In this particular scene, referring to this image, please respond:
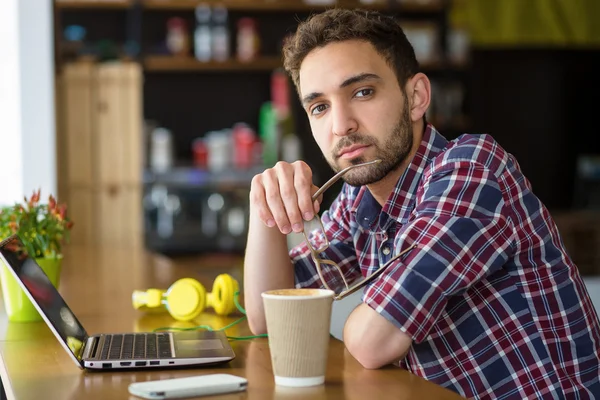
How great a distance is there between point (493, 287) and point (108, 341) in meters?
0.58

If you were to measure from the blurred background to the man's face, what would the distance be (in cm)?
299

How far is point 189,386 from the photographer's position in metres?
1.01

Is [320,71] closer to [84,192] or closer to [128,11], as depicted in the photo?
[84,192]

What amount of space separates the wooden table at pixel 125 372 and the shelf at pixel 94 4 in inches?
126

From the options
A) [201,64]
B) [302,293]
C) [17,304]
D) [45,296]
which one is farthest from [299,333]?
[201,64]

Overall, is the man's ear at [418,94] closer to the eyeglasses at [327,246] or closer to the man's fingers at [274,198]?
the eyeglasses at [327,246]

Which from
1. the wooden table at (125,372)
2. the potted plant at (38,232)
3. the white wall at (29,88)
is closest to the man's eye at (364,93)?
the wooden table at (125,372)

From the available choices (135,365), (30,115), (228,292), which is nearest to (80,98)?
(30,115)

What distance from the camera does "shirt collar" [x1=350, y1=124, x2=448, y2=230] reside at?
1.44m

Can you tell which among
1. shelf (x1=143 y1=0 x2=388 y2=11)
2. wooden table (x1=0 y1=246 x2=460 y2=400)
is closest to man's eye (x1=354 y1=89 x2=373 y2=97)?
wooden table (x1=0 y1=246 x2=460 y2=400)

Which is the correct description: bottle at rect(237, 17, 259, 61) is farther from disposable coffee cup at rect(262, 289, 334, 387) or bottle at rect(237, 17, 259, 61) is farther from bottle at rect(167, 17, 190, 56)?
disposable coffee cup at rect(262, 289, 334, 387)

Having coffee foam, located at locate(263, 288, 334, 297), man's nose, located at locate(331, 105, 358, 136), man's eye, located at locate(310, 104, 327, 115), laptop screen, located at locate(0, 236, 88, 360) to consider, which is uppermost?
man's eye, located at locate(310, 104, 327, 115)

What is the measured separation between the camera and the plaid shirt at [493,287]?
1209 millimetres

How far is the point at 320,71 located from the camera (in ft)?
4.67
